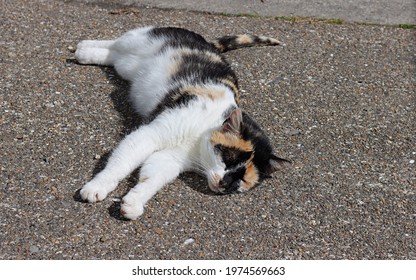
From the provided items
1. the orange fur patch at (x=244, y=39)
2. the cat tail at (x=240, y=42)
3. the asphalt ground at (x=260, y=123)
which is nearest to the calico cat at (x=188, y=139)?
the asphalt ground at (x=260, y=123)

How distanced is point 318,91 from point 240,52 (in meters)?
0.99

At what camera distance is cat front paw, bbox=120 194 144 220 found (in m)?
4.14

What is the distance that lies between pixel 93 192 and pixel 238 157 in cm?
104

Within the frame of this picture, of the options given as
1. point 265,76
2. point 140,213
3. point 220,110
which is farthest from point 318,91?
point 140,213

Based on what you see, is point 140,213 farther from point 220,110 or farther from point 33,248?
point 220,110

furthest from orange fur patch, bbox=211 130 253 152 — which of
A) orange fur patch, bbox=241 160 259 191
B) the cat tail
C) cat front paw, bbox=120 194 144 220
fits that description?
the cat tail

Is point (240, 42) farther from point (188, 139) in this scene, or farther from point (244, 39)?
point (188, 139)

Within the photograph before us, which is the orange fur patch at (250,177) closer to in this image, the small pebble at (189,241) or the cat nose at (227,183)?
the cat nose at (227,183)

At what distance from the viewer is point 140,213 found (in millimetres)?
4191

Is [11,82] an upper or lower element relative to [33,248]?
upper

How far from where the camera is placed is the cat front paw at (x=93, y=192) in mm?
4238

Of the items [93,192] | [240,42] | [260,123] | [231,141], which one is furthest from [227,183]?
[240,42]

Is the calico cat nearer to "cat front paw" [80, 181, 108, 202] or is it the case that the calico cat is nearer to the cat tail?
"cat front paw" [80, 181, 108, 202]

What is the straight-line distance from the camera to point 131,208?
4141 mm
